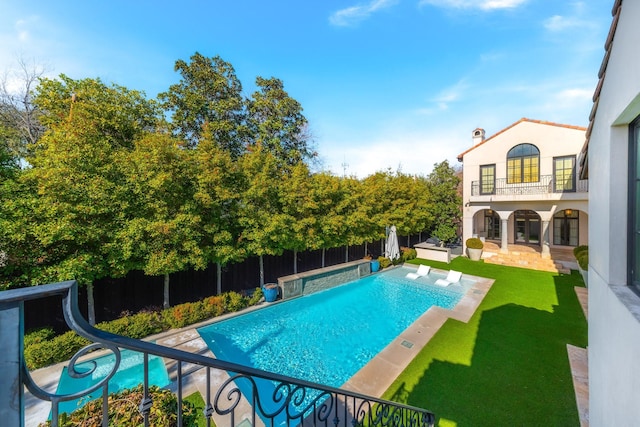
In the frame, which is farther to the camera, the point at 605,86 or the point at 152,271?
the point at 152,271

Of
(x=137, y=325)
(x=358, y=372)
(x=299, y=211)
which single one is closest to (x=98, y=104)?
(x=137, y=325)

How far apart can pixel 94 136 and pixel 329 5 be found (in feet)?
30.5

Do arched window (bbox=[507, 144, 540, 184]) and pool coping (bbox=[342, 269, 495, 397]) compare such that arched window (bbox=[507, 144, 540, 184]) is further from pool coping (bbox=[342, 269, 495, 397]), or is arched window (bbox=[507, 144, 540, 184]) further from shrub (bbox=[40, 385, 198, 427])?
shrub (bbox=[40, 385, 198, 427])

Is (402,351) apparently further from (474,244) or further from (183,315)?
(474,244)

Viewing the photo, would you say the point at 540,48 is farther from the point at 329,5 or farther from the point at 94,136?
Answer: the point at 94,136

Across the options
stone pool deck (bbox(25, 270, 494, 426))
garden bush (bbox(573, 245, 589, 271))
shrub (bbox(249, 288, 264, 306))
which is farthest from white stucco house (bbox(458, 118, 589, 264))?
shrub (bbox(249, 288, 264, 306))

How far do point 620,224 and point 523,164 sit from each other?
20050 mm

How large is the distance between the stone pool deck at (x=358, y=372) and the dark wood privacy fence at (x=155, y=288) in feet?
6.07

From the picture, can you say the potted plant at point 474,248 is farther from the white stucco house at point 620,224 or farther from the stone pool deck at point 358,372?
the white stucco house at point 620,224

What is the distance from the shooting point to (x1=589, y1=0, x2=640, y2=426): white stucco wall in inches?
89.0

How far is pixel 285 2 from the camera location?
9.03 m

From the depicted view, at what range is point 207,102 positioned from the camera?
19.4 metres

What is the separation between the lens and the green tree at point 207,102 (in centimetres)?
1864

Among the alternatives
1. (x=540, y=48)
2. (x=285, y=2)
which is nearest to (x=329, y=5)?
(x=285, y=2)
